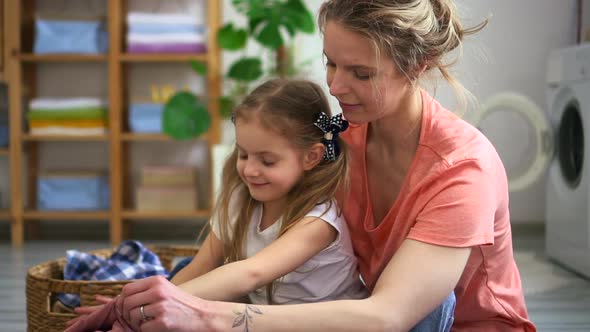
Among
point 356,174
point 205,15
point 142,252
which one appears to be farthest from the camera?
point 205,15

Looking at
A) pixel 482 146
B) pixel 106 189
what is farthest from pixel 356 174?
pixel 106 189

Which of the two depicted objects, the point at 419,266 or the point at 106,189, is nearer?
the point at 419,266

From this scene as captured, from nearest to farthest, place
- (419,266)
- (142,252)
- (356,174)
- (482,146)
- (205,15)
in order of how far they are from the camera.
Result: (419,266) → (482,146) → (356,174) → (142,252) → (205,15)

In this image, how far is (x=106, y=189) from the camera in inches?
165

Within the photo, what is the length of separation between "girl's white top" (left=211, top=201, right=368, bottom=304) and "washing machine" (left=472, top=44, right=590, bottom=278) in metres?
1.71

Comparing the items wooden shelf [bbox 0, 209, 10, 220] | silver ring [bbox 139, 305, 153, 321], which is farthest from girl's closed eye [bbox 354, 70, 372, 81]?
wooden shelf [bbox 0, 209, 10, 220]

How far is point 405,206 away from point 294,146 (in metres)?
0.25

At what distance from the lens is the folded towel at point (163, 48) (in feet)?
13.2

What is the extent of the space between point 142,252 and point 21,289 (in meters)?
0.99

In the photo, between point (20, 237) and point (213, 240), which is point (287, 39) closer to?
point (20, 237)

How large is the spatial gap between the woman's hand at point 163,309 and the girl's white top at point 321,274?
342 millimetres

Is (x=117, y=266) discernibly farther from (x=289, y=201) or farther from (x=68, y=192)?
(x=68, y=192)

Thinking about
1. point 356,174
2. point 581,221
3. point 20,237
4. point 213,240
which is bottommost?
point 20,237

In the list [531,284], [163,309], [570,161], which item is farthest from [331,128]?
[570,161]
